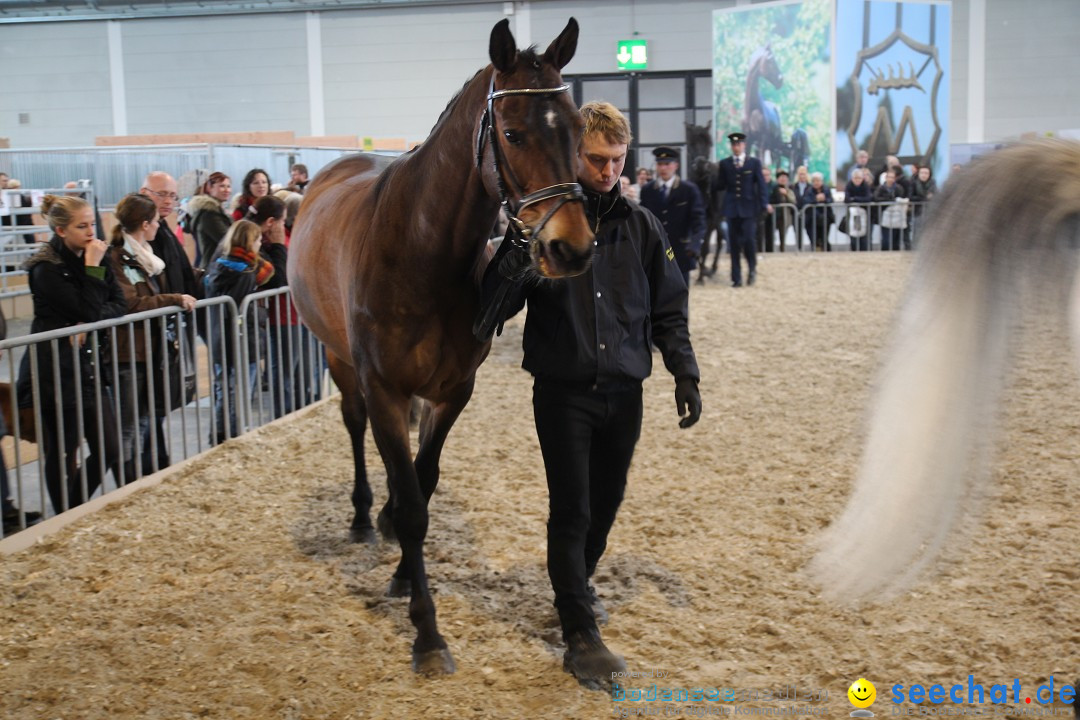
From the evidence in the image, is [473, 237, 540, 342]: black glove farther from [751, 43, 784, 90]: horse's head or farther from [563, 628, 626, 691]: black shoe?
[751, 43, 784, 90]: horse's head

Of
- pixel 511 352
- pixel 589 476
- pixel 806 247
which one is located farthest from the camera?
pixel 806 247

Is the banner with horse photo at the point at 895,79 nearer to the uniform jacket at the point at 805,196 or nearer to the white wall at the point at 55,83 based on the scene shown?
the uniform jacket at the point at 805,196

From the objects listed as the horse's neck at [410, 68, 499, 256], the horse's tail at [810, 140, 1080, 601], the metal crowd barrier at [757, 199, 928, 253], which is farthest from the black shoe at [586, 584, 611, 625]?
the metal crowd barrier at [757, 199, 928, 253]

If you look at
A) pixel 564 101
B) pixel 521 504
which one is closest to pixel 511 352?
pixel 521 504

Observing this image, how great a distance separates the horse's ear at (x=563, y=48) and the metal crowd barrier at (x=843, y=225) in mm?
14374

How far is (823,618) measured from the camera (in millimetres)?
3605

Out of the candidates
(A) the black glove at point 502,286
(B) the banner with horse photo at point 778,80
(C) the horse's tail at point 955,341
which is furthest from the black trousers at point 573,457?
(B) the banner with horse photo at point 778,80

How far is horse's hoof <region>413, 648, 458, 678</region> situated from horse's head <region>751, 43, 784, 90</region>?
1727cm

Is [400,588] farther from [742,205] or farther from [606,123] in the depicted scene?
[742,205]

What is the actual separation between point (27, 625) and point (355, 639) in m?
1.25

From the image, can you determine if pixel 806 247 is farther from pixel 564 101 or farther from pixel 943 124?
pixel 564 101

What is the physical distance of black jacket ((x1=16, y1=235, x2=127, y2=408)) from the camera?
497 centimetres

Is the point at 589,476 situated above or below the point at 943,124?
below

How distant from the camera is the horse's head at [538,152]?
2807mm
